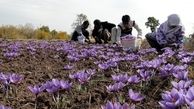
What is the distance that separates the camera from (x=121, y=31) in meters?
11.1

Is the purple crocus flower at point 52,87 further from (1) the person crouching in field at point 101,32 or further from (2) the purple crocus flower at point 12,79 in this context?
(1) the person crouching in field at point 101,32

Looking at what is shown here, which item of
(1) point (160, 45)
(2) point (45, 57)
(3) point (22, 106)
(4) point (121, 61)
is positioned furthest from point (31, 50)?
(3) point (22, 106)

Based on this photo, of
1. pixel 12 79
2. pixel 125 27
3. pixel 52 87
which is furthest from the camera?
pixel 125 27

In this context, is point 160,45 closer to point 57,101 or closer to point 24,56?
point 24,56

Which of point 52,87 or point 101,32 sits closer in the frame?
point 52,87

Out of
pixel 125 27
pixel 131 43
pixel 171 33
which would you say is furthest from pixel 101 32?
pixel 171 33

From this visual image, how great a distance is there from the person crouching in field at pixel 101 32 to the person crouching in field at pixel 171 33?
6182 mm

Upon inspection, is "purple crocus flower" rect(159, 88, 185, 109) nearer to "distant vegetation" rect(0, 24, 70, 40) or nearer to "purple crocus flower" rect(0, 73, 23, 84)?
"purple crocus flower" rect(0, 73, 23, 84)

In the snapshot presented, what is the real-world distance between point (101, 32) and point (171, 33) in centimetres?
706

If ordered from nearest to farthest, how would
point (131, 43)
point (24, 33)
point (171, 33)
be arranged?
point (171, 33)
point (131, 43)
point (24, 33)

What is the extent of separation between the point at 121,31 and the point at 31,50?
3.32 m

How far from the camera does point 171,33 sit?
7.27m

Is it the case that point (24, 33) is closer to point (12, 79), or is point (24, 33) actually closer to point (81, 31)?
point (81, 31)

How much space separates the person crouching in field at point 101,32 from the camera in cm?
1399
